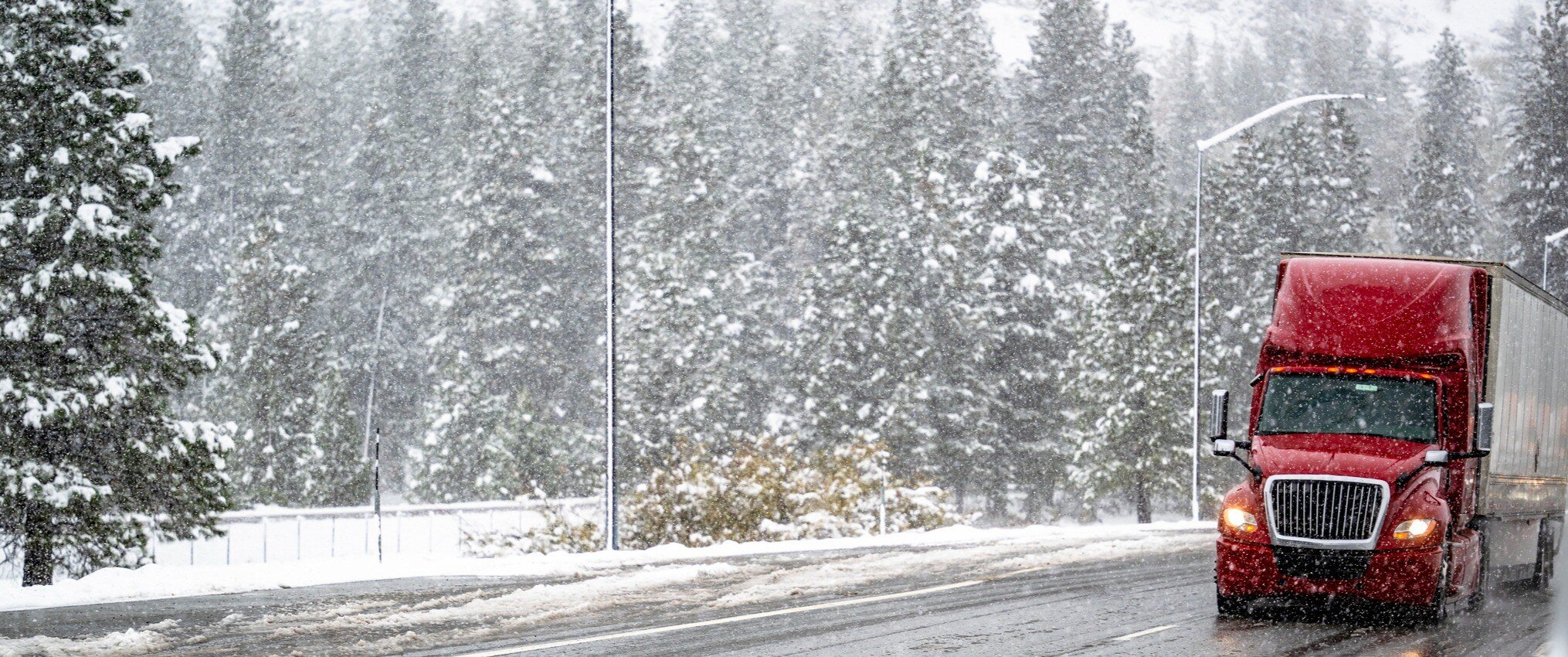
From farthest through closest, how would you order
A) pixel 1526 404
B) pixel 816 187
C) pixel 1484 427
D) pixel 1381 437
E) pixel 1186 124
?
1. pixel 1186 124
2. pixel 816 187
3. pixel 1526 404
4. pixel 1381 437
5. pixel 1484 427

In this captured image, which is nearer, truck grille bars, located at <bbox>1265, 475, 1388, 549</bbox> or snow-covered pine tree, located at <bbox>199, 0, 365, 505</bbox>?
truck grille bars, located at <bbox>1265, 475, 1388, 549</bbox>

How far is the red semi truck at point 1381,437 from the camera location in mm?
14039

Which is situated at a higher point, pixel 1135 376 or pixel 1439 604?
pixel 1439 604

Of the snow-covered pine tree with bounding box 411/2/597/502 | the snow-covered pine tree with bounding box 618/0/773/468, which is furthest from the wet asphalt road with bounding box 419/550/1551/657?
the snow-covered pine tree with bounding box 411/2/597/502

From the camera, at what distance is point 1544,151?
2808 inches

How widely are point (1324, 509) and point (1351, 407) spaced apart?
57.7 inches

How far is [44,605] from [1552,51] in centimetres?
7344

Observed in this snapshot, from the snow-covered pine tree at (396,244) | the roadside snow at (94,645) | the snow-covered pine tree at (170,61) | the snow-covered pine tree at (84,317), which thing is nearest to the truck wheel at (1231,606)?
the roadside snow at (94,645)

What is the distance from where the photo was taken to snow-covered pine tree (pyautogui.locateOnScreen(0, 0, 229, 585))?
70.6 feet

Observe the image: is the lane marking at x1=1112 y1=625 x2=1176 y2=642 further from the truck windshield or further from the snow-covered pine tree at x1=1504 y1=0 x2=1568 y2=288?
the snow-covered pine tree at x1=1504 y1=0 x2=1568 y2=288

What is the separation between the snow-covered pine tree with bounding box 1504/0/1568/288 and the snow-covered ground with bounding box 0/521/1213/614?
51180 mm

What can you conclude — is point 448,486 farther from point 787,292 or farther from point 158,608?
point 158,608

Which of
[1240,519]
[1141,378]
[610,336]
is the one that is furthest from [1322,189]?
[1240,519]

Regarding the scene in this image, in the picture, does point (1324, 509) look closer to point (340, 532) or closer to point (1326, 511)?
point (1326, 511)
